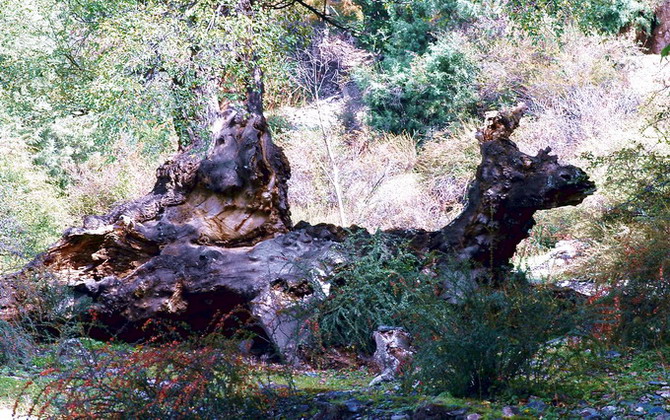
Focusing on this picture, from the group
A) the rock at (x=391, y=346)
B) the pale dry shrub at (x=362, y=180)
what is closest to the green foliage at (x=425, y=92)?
the pale dry shrub at (x=362, y=180)

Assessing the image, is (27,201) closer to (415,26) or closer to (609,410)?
(415,26)

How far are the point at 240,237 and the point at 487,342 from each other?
5721 millimetres

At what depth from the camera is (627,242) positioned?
23.8 feet

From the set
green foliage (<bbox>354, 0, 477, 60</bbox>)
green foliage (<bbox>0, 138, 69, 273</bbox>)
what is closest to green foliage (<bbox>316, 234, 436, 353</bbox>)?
green foliage (<bbox>0, 138, 69, 273</bbox>)

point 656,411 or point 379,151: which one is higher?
point 379,151

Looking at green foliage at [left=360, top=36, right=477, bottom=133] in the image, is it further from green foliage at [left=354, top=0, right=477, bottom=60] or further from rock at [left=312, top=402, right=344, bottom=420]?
rock at [left=312, top=402, right=344, bottom=420]

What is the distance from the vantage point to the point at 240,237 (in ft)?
32.0

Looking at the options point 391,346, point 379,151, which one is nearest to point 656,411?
point 391,346

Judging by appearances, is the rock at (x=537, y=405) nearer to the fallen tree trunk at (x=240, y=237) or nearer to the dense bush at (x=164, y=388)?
the dense bush at (x=164, y=388)

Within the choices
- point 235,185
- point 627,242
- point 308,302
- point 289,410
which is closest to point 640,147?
point 627,242

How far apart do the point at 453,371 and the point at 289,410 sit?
0.99m

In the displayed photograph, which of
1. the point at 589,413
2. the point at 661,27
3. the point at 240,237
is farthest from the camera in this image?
the point at 661,27

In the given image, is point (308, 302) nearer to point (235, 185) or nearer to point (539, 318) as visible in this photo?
point (235, 185)

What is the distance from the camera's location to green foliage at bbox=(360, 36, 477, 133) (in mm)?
21688
